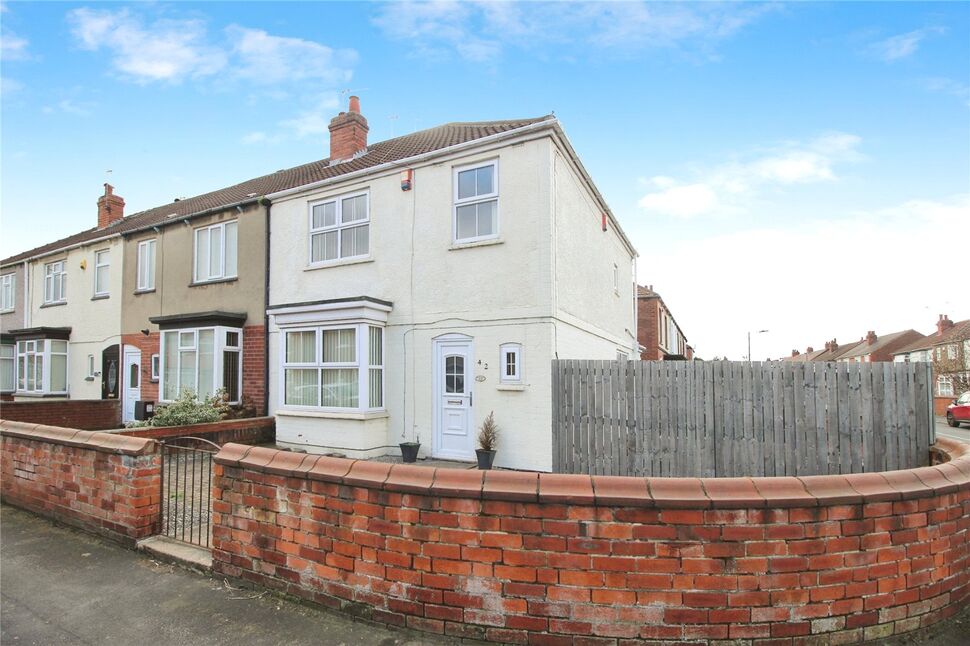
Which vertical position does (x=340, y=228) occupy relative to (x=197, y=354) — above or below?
→ above

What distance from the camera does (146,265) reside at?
15172 millimetres

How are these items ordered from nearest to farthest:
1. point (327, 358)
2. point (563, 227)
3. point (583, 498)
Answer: point (583, 498) < point (563, 227) < point (327, 358)

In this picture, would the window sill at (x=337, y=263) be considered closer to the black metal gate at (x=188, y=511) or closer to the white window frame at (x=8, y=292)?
the black metal gate at (x=188, y=511)

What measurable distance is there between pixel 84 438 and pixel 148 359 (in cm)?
1126

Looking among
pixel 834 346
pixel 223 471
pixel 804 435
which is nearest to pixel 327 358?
pixel 223 471

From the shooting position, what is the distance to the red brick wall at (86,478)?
4496 millimetres

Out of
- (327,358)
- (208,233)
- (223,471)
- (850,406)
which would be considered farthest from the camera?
(208,233)

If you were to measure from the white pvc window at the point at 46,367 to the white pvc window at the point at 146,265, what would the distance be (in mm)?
5127

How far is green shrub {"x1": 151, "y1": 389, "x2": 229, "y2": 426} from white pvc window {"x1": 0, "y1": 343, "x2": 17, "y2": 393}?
14.5 meters

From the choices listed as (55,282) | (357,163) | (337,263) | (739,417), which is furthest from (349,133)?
(55,282)

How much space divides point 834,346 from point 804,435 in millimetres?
A: 74022

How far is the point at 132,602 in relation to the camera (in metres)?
3.49

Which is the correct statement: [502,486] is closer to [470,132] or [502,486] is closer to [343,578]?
[343,578]

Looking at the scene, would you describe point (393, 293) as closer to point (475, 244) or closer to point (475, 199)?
point (475, 244)
